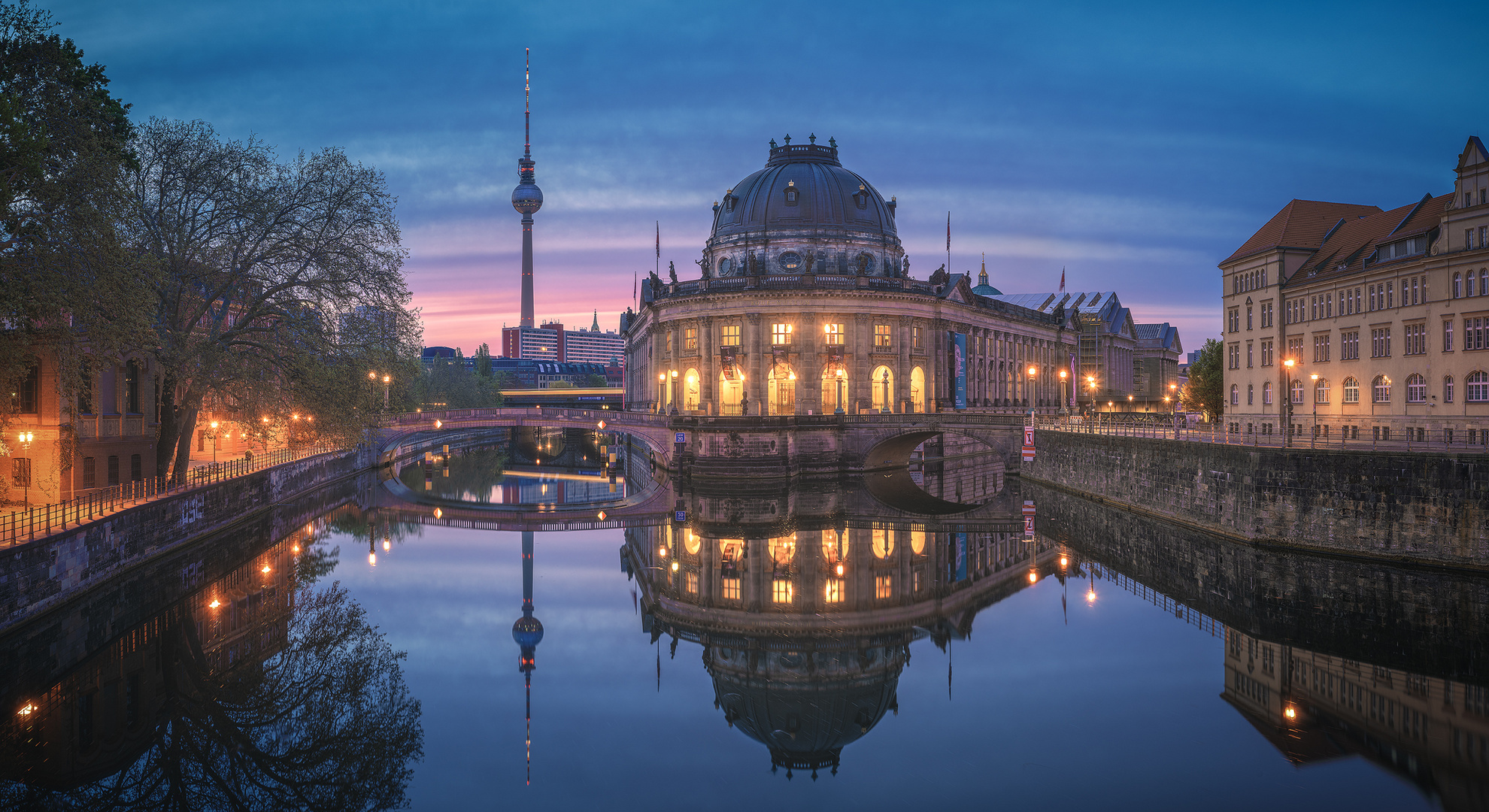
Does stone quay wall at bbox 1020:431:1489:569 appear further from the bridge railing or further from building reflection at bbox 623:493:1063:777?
building reflection at bbox 623:493:1063:777

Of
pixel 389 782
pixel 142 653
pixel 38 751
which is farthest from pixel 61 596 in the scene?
pixel 389 782

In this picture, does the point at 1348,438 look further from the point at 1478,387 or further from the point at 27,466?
the point at 27,466

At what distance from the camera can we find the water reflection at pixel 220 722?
1722 centimetres

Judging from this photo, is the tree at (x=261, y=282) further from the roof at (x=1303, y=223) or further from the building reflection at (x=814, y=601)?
the roof at (x=1303, y=223)

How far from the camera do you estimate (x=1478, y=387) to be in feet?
143

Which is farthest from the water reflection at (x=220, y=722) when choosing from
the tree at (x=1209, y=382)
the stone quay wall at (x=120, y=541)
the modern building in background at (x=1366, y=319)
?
the tree at (x=1209, y=382)

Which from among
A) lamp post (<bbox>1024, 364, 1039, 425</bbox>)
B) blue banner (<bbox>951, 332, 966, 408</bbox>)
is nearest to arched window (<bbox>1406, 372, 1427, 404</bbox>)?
lamp post (<bbox>1024, 364, 1039, 425</bbox>)

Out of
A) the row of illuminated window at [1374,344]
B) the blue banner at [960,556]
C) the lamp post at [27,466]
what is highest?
the row of illuminated window at [1374,344]

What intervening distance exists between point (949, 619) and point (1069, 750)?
11.4 metres

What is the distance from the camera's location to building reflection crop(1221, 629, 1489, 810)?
1781 centimetres

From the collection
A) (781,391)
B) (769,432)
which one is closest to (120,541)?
(769,432)

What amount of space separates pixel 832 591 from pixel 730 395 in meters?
47.4

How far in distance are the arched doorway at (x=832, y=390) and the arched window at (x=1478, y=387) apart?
4386cm

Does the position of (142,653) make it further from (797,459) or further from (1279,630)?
(797,459)
